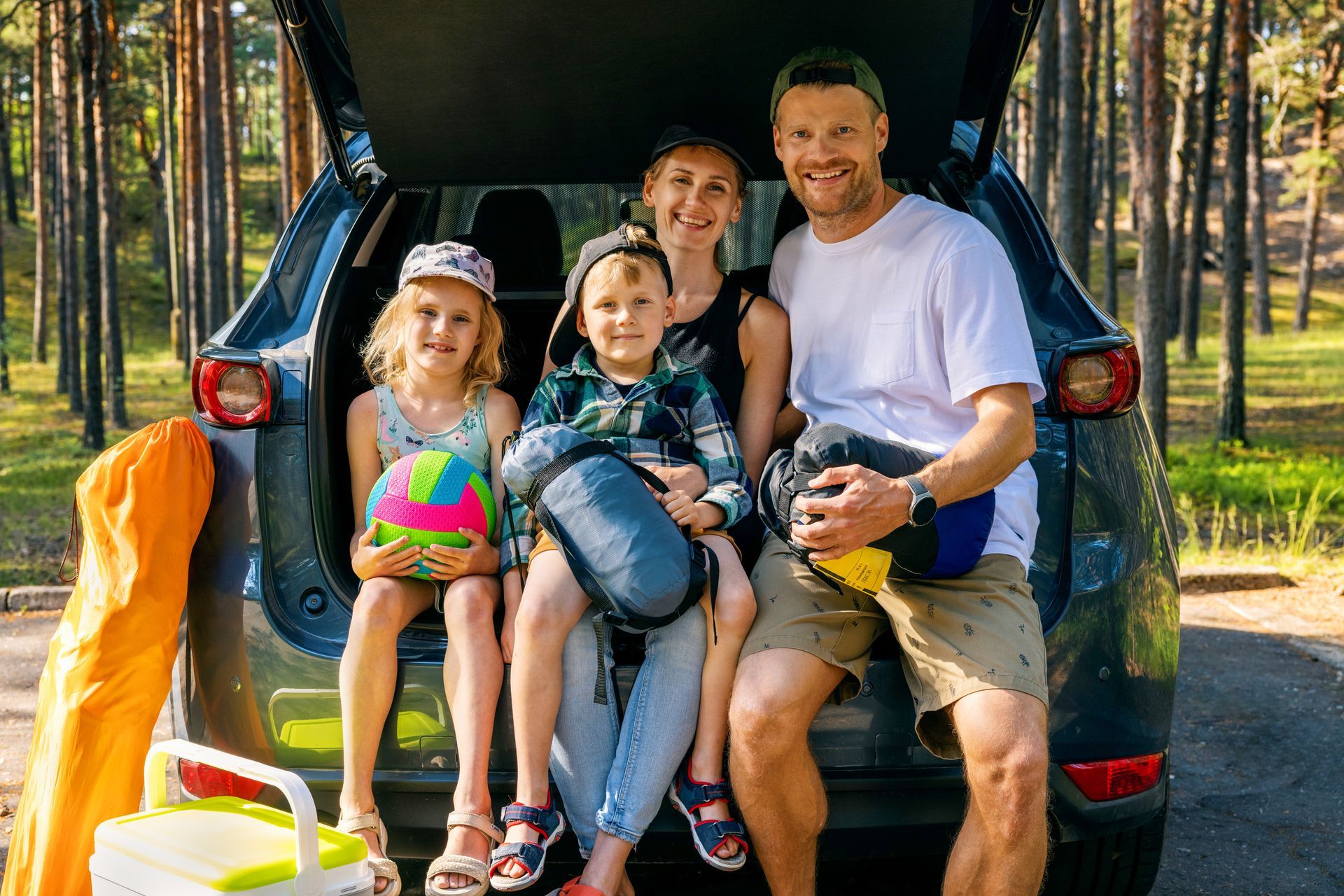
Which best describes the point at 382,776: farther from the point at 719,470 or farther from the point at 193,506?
the point at 719,470

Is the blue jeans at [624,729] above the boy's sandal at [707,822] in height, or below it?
above

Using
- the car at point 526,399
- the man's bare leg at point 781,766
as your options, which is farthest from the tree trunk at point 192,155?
the man's bare leg at point 781,766

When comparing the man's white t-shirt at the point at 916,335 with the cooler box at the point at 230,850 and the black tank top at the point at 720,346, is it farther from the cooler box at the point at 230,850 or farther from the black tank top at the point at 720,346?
the cooler box at the point at 230,850

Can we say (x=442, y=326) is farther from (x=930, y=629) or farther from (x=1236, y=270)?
(x=1236, y=270)

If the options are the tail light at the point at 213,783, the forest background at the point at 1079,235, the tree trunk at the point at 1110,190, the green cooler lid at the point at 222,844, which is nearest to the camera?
the green cooler lid at the point at 222,844

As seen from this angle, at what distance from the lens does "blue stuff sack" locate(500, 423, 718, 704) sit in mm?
2363

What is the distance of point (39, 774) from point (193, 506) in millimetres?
621

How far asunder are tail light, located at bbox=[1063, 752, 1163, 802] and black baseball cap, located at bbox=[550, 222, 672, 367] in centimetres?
137

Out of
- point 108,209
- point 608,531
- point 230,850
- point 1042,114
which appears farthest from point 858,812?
point 108,209

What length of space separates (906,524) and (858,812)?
0.57m

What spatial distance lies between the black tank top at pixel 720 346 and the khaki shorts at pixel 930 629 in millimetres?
526

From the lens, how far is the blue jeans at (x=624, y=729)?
93.0 inches

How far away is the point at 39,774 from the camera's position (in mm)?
2482

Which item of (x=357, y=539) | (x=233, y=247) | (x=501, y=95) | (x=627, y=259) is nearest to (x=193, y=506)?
(x=357, y=539)
